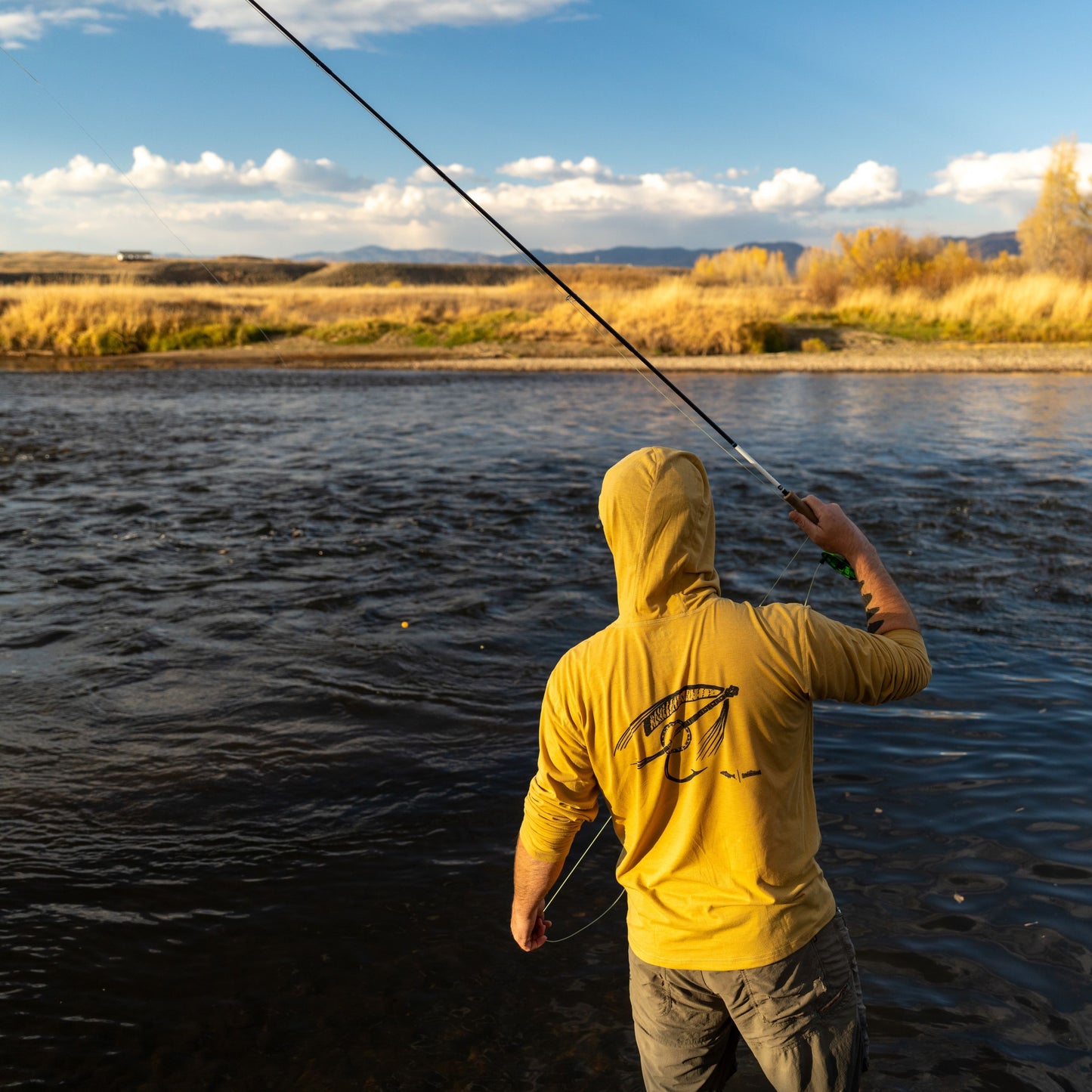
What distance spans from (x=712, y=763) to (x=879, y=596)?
69 centimetres

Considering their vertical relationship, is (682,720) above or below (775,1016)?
above

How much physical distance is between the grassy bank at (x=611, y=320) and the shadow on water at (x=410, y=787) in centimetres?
2015

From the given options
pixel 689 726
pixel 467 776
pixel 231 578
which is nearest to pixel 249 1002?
pixel 467 776

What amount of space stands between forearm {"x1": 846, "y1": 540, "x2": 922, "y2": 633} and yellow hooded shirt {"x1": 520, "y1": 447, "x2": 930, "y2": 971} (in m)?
0.15

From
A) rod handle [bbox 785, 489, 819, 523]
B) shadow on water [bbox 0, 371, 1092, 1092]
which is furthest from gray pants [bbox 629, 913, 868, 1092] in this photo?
shadow on water [bbox 0, 371, 1092, 1092]

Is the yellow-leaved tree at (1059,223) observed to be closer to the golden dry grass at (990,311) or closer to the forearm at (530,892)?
the golden dry grass at (990,311)

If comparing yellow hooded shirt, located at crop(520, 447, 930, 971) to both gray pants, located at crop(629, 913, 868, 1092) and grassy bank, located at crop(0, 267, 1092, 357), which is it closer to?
gray pants, located at crop(629, 913, 868, 1092)

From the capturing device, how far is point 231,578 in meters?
10.0

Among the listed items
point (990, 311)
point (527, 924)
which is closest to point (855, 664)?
point (527, 924)

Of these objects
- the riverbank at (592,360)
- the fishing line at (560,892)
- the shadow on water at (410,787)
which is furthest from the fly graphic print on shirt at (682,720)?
the riverbank at (592,360)

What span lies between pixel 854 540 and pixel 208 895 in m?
3.72

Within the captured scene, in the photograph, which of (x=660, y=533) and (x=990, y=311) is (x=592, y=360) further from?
(x=660, y=533)

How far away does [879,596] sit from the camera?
2555 millimetres

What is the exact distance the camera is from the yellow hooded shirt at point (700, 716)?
221cm
